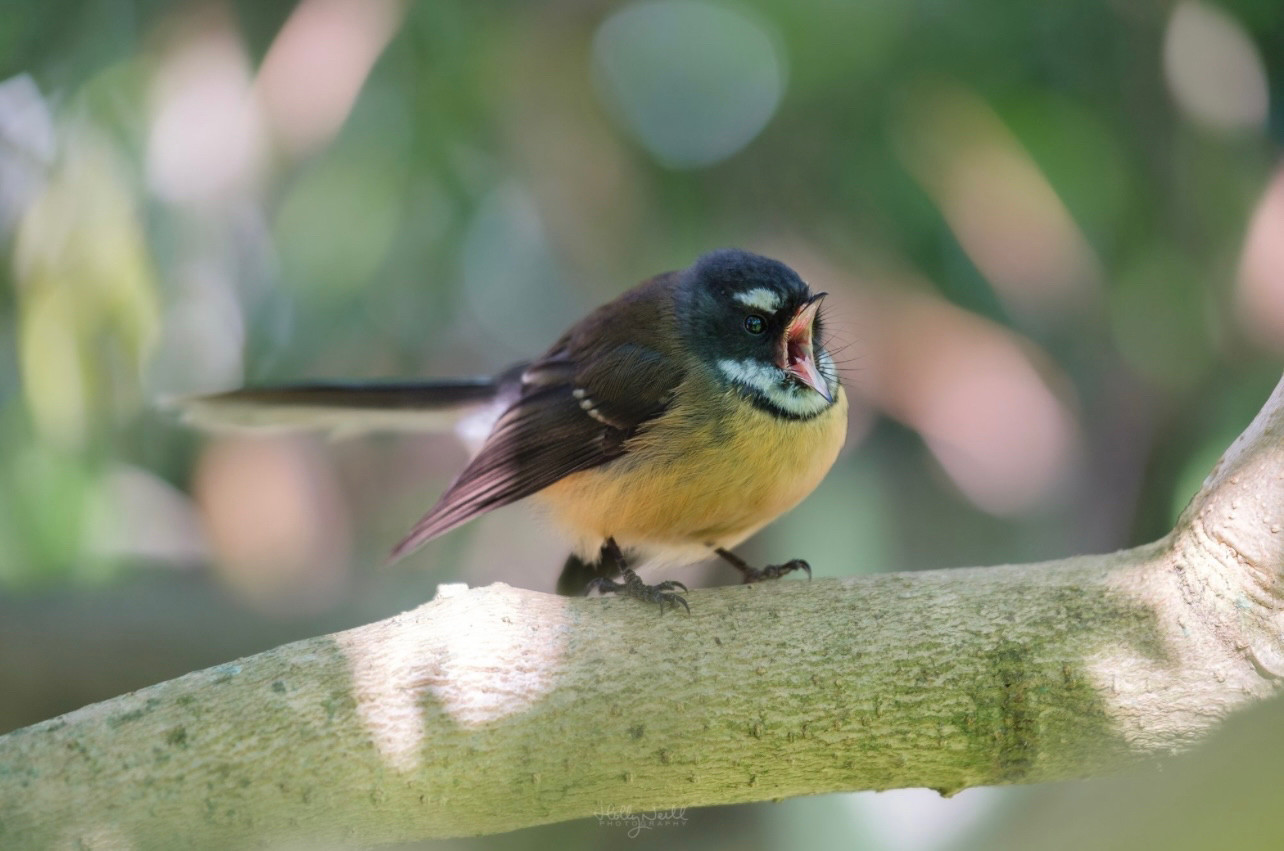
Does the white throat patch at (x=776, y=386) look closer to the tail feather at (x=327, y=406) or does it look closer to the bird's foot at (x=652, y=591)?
the bird's foot at (x=652, y=591)

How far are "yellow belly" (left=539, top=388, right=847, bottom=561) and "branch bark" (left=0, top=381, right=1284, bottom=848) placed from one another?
51 cm

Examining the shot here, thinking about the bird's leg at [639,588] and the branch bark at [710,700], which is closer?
the branch bark at [710,700]

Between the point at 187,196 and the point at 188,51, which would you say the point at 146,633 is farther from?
the point at 188,51

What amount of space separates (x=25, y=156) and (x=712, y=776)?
331 cm

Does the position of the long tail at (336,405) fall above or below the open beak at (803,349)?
below

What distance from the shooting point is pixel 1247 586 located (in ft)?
6.43

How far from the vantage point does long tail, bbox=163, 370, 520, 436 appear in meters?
3.18

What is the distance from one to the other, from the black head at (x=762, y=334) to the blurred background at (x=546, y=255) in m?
1.57

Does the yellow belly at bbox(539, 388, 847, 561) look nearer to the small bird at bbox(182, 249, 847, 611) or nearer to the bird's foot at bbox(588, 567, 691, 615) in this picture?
the small bird at bbox(182, 249, 847, 611)

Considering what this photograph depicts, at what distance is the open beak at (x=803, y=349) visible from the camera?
8.84ft

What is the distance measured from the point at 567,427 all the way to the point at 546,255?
2285 mm

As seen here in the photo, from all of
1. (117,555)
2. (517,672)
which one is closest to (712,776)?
(517,672)

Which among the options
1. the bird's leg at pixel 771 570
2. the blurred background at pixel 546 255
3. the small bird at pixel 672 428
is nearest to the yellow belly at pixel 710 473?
the small bird at pixel 672 428

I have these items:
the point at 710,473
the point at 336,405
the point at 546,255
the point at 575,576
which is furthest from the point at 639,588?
the point at 546,255
